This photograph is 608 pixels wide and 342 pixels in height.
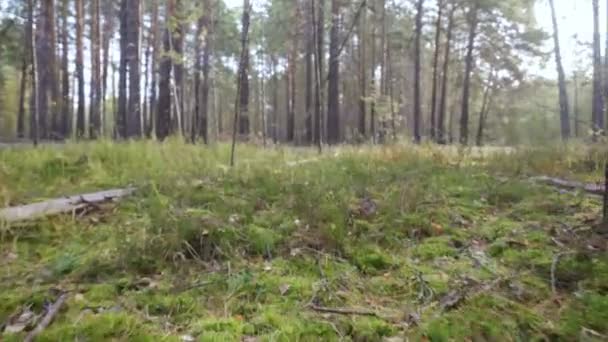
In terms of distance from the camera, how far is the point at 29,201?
13.2 ft

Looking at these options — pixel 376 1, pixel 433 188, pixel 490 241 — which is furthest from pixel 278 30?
pixel 490 241

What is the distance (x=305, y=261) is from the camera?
2.89 metres

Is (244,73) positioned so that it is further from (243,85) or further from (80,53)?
(80,53)

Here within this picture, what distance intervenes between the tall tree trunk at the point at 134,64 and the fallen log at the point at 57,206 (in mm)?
4954

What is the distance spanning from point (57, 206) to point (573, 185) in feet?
16.9

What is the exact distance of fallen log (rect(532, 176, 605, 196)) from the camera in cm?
441

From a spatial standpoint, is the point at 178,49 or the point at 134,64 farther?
the point at 178,49

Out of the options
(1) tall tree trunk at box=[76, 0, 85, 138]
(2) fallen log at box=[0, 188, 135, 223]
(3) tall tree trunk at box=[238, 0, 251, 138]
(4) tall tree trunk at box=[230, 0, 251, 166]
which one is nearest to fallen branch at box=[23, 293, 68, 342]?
(2) fallen log at box=[0, 188, 135, 223]

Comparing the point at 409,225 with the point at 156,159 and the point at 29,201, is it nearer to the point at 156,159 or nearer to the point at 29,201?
the point at 29,201

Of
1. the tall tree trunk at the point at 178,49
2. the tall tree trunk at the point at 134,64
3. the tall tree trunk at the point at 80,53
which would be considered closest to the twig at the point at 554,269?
the tall tree trunk at the point at 178,49

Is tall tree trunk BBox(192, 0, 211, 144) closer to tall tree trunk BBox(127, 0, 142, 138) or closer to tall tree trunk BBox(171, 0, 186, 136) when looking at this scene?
tall tree trunk BBox(171, 0, 186, 136)

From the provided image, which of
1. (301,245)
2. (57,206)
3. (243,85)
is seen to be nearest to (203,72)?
(243,85)

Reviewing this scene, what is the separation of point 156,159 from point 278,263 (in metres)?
3.78

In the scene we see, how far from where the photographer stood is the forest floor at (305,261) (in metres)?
2.07
